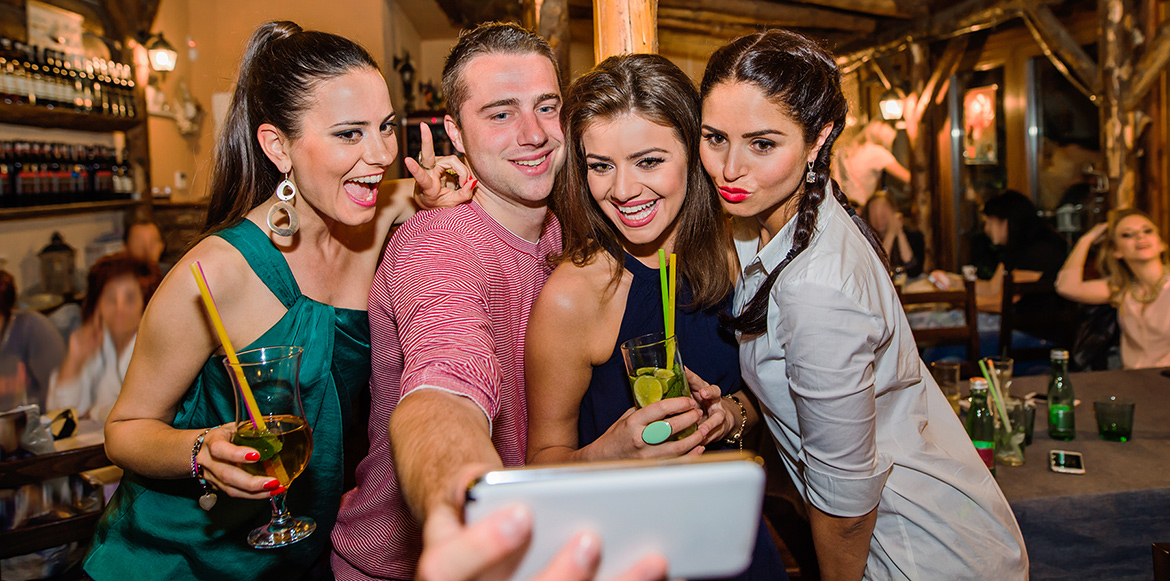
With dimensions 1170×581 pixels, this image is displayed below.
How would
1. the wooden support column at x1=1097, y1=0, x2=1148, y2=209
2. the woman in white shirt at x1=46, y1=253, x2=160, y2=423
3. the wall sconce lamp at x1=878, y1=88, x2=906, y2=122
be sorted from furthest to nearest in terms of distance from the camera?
the wall sconce lamp at x1=878, y1=88, x2=906, y2=122
the wooden support column at x1=1097, y1=0, x2=1148, y2=209
the woman in white shirt at x1=46, y1=253, x2=160, y2=423

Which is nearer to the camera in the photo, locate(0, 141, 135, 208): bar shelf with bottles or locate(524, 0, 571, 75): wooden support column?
locate(524, 0, 571, 75): wooden support column

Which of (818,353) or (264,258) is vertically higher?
(264,258)

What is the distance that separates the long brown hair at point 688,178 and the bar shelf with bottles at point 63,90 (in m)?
4.53

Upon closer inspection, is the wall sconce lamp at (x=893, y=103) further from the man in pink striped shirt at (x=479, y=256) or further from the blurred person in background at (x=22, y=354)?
the blurred person in background at (x=22, y=354)

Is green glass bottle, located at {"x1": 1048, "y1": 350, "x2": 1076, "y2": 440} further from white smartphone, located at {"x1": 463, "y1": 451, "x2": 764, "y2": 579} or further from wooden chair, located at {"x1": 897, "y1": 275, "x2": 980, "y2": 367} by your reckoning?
white smartphone, located at {"x1": 463, "y1": 451, "x2": 764, "y2": 579}

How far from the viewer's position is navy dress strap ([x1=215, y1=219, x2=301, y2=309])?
1551mm

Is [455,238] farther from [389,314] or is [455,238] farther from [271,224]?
[271,224]

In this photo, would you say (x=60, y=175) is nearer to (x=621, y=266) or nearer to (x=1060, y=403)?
(x=621, y=266)

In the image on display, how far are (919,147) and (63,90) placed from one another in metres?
9.08

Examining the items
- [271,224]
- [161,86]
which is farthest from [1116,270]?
[161,86]

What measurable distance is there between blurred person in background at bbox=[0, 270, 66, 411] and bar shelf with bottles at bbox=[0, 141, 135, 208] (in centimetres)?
189

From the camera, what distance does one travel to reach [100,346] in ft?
11.0

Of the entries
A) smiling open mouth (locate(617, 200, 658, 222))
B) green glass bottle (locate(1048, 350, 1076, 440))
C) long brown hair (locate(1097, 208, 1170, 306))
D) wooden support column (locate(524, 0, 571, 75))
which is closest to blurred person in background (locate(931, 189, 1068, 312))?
long brown hair (locate(1097, 208, 1170, 306))

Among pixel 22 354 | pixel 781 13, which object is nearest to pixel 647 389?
pixel 22 354
